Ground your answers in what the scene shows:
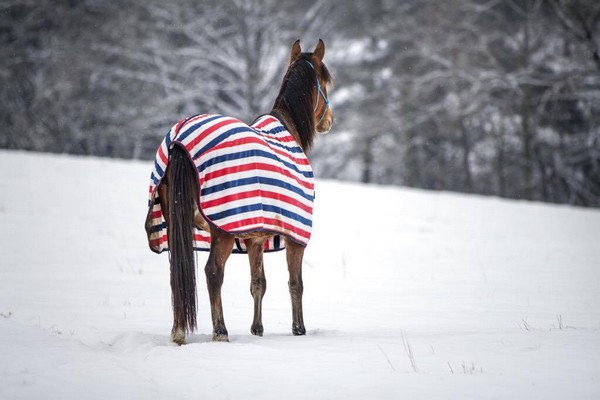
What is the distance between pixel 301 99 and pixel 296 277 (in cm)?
150

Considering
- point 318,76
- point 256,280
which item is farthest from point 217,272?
point 318,76

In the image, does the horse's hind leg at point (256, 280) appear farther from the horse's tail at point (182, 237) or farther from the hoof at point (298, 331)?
the horse's tail at point (182, 237)

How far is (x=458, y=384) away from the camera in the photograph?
3836 mm

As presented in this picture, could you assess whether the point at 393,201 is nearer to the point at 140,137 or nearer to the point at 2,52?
the point at 140,137

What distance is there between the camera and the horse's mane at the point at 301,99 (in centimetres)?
596

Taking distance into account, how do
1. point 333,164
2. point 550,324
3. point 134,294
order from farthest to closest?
point 333,164, point 134,294, point 550,324

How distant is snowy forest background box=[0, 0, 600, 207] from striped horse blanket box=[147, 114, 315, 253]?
1601 cm

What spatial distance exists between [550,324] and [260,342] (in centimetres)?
278

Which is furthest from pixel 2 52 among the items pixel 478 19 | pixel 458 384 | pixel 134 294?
pixel 458 384

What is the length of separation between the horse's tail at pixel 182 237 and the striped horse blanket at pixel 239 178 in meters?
0.08

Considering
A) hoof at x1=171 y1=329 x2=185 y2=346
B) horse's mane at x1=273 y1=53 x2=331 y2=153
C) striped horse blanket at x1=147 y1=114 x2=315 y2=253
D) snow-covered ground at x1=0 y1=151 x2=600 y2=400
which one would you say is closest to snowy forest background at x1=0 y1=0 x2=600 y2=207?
snow-covered ground at x1=0 y1=151 x2=600 y2=400

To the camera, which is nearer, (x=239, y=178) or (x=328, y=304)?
(x=239, y=178)

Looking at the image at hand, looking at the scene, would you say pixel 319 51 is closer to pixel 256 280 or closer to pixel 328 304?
pixel 256 280

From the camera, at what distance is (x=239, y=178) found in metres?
4.97
